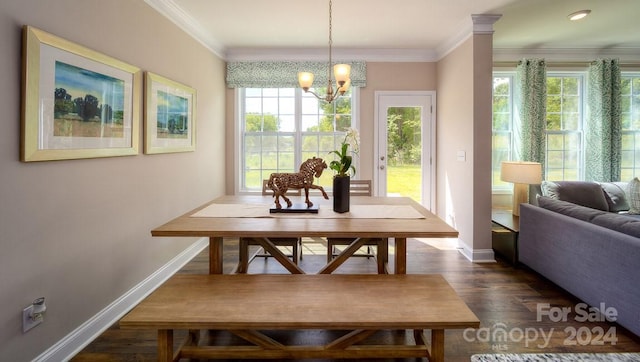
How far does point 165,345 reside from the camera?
5.60 ft

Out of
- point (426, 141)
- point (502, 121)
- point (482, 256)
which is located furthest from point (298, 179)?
point (502, 121)

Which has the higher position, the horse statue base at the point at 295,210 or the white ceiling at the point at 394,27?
the white ceiling at the point at 394,27

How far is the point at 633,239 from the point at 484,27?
8.05 feet

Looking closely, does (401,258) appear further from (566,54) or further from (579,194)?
(566,54)

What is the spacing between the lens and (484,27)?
372 cm

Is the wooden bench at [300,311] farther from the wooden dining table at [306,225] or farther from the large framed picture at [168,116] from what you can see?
the large framed picture at [168,116]

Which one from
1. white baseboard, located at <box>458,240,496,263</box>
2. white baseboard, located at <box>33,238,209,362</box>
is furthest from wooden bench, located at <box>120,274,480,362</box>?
white baseboard, located at <box>458,240,496,263</box>

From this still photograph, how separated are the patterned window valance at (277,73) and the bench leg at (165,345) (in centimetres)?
390

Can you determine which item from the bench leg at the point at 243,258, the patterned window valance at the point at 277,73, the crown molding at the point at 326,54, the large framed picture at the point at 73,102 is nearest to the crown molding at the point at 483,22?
the crown molding at the point at 326,54

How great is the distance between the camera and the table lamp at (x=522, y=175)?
12.5 feet

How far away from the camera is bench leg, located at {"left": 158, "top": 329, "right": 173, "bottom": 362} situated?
1.70m

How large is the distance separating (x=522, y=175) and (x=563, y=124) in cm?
187

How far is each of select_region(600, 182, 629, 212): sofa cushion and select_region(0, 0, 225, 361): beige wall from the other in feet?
15.9

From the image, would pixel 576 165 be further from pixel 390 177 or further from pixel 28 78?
pixel 28 78
